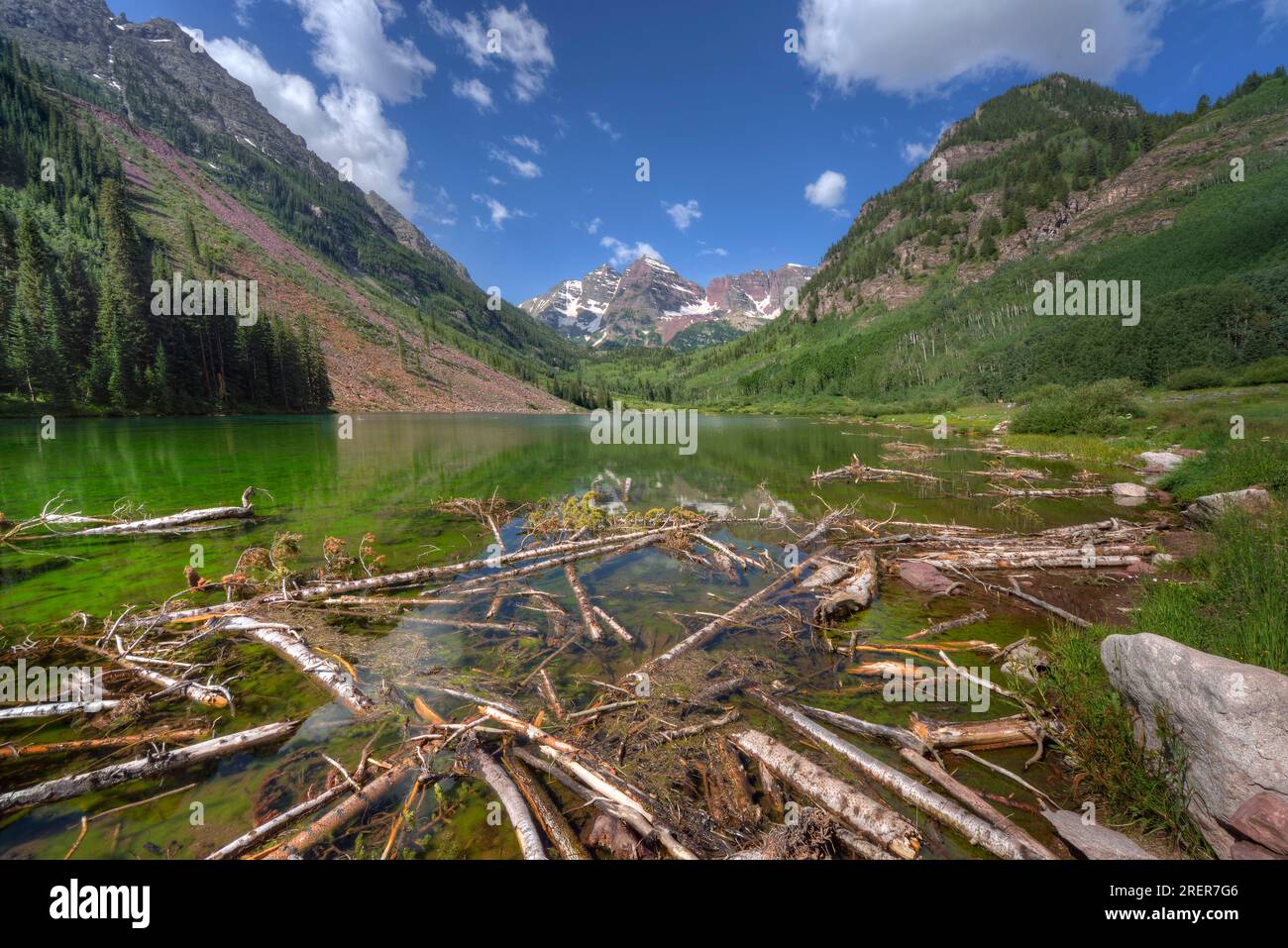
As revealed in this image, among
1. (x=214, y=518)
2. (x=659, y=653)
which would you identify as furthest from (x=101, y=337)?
(x=659, y=653)

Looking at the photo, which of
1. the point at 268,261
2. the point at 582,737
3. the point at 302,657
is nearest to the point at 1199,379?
the point at 582,737

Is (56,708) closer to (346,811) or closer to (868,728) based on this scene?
(346,811)

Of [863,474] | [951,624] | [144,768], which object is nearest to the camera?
[144,768]

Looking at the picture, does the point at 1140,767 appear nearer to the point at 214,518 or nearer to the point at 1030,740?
the point at 1030,740

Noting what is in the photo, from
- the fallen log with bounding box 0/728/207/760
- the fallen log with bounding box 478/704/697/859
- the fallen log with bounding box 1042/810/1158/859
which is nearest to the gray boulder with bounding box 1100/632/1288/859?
the fallen log with bounding box 1042/810/1158/859

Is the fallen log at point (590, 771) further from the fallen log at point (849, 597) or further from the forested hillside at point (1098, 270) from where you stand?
the forested hillside at point (1098, 270)

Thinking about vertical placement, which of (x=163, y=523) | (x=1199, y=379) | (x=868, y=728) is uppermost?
(x=1199, y=379)
